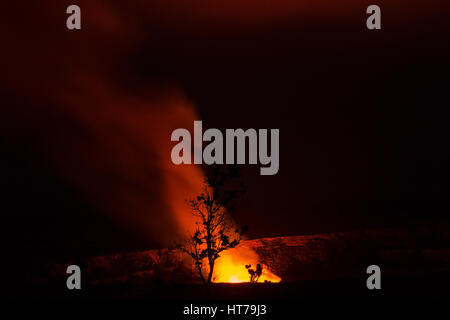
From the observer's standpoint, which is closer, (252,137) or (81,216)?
(252,137)

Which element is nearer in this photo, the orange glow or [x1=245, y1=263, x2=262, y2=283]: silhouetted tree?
[x1=245, y1=263, x2=262, y2=283]: silhouetted tree

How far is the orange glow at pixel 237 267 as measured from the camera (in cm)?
736

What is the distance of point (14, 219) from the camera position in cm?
848

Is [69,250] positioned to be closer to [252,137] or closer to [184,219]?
[184,219]

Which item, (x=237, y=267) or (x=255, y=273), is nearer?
(x=255, y=273)

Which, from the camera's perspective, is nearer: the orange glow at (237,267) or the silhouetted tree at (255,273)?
the silhouetted tree at (255,273)

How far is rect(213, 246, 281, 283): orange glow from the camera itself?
736cm

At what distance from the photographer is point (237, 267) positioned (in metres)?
7.63
